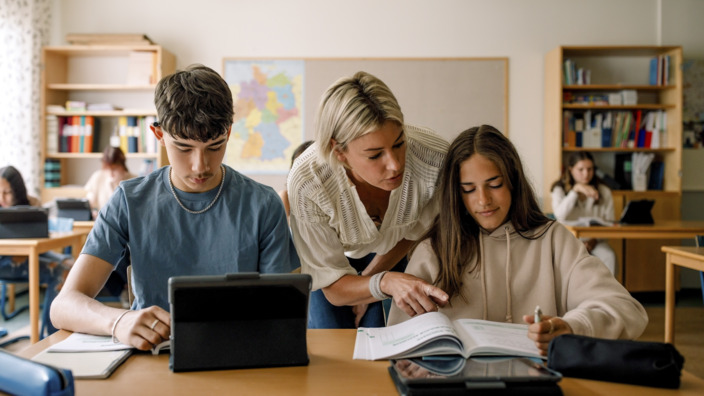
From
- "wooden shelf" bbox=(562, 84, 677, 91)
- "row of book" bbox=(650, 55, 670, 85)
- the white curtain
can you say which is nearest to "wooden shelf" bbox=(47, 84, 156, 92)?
the white curtain

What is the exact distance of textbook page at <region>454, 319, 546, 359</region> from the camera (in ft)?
3.39

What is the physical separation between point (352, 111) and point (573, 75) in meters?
3.93

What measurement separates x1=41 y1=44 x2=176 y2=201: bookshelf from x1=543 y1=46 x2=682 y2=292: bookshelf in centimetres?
338

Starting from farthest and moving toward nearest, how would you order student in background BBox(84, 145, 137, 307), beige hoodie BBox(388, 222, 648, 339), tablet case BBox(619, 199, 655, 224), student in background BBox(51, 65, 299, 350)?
1. student in background BBox(84, 145, 137, 307)
2. tablet case BBox(619, 199, 655, 224)
3. beige hoodie BBox(388, 222, 648, 339)
4. student in background BBox(51, 65, 299, 350)

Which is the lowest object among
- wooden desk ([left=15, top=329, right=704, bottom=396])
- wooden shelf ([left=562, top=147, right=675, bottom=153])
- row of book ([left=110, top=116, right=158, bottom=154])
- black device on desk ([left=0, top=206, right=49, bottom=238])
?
wooden desk ([left=15, top=329, right=704, bottom=396])

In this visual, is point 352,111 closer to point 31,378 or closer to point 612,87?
point 31,378

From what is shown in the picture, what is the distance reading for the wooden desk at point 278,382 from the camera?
92 centimetres

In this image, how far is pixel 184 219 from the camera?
4.56ft

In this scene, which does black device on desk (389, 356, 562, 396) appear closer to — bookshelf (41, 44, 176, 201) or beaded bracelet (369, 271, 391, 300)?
beaded bracelet (369, 271, 391, 300)

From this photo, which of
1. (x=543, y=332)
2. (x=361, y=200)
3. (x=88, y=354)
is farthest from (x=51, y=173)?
(x=543, y=332)

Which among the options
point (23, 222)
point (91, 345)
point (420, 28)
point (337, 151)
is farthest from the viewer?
point (420, 28)

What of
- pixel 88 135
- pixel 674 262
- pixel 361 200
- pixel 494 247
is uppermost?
pixel 88 135

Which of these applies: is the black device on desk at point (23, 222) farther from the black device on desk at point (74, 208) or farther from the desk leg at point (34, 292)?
the black device on desk at point (74, 208)

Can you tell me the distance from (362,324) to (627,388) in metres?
1.07
